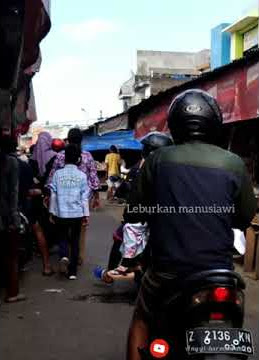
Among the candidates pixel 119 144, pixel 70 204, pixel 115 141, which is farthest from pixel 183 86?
pixel 115 141

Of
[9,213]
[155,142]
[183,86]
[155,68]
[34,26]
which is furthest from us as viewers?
[155,68]

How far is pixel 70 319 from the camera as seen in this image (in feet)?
19.7

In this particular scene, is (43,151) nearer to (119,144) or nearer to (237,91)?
(237,91)

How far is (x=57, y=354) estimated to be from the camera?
4.95m

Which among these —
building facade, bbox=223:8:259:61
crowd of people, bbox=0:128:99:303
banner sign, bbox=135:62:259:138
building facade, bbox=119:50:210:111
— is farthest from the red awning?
building facade, bbox=119:50:210:111

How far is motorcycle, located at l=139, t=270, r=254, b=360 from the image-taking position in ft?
8.96

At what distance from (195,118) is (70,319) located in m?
3.35

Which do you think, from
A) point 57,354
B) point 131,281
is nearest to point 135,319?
point 57,354

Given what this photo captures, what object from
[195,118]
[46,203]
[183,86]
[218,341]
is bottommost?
[46,203]

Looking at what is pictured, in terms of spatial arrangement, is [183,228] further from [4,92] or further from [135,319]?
[4,92]

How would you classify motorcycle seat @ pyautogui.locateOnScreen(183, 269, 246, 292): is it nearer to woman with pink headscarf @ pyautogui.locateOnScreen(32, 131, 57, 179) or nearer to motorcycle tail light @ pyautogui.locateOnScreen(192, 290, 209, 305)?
motorcycle tail light @ pyautogui.locateOnScreen(192, 290, 209, 305)

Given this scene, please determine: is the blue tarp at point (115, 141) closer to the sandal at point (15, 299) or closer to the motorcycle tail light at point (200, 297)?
the sandal at point (15, 299)

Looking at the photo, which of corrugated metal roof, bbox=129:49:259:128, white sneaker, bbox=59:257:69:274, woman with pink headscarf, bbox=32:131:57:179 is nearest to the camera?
white sneaker, bbox=59:257:69:274

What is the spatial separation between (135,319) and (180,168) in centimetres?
81
